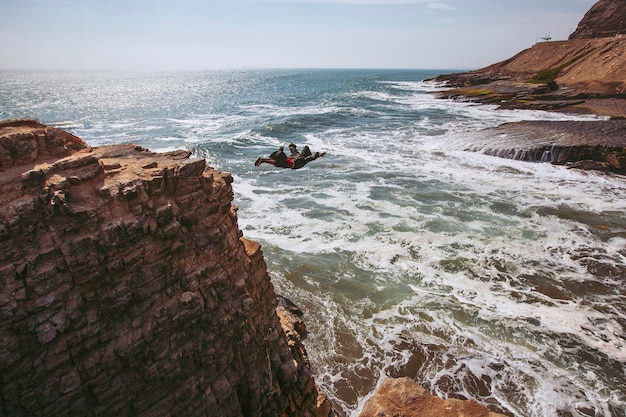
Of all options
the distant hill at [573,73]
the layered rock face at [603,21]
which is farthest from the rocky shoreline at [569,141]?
the layered rock face at [603,21]

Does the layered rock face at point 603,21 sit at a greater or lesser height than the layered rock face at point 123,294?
greater

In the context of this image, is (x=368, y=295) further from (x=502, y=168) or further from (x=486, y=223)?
(x=502, y=168)

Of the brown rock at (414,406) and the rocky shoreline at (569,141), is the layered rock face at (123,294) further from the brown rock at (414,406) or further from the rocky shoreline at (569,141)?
the rocky shoreline at (569,141)

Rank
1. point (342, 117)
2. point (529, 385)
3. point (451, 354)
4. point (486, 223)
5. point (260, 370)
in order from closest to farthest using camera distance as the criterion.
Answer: point (260, 370) < point (529, 385) < point (451, 354) < point (486, 223) < point (342, 117)

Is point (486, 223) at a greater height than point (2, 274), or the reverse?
point (2, 274)

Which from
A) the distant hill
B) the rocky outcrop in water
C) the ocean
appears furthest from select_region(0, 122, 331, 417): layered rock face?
the distant hill

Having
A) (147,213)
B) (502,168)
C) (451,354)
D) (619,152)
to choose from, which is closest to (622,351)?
(451,354)
